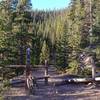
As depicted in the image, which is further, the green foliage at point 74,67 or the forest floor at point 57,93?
the green foliage at point 74,67

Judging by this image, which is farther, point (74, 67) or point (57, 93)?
point (74, 67)

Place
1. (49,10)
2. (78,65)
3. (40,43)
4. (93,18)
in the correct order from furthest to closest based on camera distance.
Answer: (49,10)
(40,43)
(93,18)
(78,65)

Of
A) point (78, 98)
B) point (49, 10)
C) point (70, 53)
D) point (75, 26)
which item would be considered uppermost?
point (49, 10)

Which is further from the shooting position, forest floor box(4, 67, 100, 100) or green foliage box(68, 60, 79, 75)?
green foliage box(68, 60, 79, 75)

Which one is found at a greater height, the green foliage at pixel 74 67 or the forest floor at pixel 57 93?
the green foliage at pixel 74 67

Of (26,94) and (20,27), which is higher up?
(20,27)

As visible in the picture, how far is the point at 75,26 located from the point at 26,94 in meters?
14.9

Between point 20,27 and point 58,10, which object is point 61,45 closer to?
point 20,27

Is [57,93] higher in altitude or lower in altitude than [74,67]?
lower

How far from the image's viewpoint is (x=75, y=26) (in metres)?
35.5

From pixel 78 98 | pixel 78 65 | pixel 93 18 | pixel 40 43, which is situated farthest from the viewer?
pixel 40 43

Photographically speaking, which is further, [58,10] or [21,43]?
[58,10]

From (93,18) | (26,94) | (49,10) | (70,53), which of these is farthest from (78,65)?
(49,10)

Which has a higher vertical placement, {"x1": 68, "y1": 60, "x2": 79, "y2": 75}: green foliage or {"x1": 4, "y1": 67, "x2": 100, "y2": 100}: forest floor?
{"x1": 68, "y1": 60, "x2": 79, "y2": 75}: green foliage
